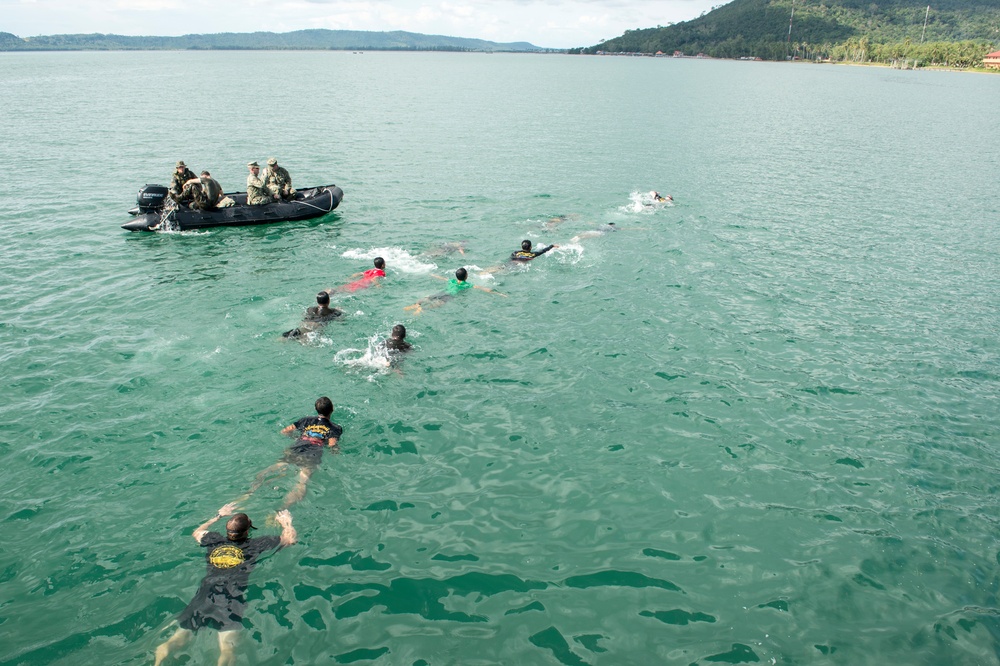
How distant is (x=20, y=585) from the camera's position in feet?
30.8

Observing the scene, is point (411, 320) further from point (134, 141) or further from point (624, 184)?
point (134, 141)

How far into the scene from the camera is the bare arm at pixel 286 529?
10.4m

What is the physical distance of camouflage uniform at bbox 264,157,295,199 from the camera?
28.5 meters

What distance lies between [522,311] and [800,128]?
57928mm

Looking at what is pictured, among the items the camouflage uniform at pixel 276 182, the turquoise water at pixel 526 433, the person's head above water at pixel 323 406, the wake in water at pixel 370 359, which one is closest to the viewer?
the turquoise water at pixel 526 433

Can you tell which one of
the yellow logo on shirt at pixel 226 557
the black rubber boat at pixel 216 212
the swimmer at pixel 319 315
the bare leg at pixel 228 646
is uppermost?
the black rubber boat at pixel 216 212

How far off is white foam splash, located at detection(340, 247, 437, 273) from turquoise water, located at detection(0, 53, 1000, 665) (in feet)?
1.12

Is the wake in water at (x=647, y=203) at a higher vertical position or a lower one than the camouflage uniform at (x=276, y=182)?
lower

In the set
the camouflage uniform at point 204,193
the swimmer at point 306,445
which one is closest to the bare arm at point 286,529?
the swimmer at point 306,445

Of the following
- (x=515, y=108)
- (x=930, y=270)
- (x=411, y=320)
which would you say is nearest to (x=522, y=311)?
(x=411, y=320)

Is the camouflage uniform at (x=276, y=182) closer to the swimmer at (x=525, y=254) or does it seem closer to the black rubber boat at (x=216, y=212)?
the black rubber boat at (x=216, y=212)

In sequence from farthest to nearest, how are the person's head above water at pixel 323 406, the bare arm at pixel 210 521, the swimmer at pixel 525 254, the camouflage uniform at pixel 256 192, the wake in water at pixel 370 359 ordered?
the camouflage uniform at pixel 256 192, the swimmer at pixel 525 254, the wake in water at pixel 370 359, the person's head above water at pixel 323 406, the bare arm at pixel 210 521

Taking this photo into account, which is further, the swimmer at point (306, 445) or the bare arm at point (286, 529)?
the swimmer at point (306, 445)

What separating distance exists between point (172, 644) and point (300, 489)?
3.55 meters
